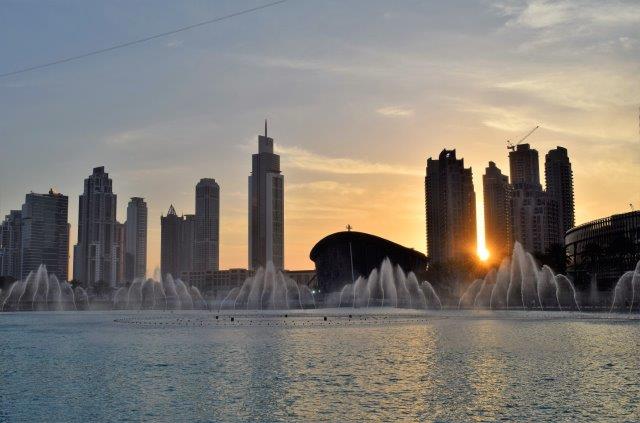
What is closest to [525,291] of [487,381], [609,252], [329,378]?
[609,252]

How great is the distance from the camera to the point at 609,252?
13562 centimetres

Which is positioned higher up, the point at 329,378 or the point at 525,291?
the point at 525,291

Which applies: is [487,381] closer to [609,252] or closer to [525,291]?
[525,291]

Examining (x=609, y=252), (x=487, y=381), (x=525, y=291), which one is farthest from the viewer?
(x=609, y=252)

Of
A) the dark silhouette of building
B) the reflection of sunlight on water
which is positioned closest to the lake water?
the reflection of sunlight on water

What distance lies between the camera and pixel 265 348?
49.3 m

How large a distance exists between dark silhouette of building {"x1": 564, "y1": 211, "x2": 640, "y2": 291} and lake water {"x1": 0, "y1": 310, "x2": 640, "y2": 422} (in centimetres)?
8300

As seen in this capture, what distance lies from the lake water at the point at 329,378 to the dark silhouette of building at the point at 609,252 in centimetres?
8300

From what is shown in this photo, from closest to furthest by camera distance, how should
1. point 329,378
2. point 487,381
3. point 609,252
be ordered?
point 487,381, point 329,378, point 609,252

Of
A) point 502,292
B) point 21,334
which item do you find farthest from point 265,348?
point 502,292

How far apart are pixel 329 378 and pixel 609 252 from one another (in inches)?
4602

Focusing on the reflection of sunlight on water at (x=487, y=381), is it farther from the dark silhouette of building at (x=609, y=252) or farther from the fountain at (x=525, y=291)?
the dark silhouette of building at (x=609, y=252)

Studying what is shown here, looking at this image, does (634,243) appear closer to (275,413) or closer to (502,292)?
(502,292)

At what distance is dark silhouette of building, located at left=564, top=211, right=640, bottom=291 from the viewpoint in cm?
13475
